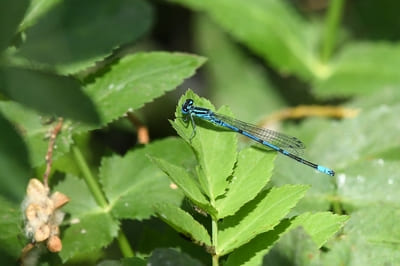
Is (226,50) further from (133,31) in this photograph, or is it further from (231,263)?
(231,263)

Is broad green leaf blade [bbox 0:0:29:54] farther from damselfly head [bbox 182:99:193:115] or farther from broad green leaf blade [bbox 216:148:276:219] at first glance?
broad green leaf blade [bbox 216:148:276:219]

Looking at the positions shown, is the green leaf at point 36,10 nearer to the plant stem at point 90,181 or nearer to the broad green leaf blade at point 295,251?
the plant stem at point 90,181

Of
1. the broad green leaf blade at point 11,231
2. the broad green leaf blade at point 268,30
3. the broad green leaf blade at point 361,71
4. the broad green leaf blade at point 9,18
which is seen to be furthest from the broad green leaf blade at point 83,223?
the broad green leaf blade at point 361,71

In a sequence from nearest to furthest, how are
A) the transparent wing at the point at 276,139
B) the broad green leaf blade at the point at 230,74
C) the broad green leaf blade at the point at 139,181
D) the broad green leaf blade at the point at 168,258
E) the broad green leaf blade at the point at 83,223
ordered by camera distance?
1. the broad green leaf blade at the point at 168,258
2. the broad green leaf blade at the point at 83,223
3. the broad green leaf blade at the point at 139,181
4. the transparent wing at the point at 276,139
5. the broad green leaf blade at the point at 230,74

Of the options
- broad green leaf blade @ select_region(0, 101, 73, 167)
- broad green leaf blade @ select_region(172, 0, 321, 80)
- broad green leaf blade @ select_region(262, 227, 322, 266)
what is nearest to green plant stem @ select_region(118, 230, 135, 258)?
broad green leaf blade @ select_region(0, 101, 73, 167)

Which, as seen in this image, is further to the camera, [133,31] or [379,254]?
[133,31]

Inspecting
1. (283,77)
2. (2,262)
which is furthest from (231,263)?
(283,77)

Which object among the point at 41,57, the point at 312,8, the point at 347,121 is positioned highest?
the point at 312,8

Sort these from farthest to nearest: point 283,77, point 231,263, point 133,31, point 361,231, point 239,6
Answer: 1. point 283,77
2. point 239,6
3. point 133,31
4. point 361,231
5. point 231,263
